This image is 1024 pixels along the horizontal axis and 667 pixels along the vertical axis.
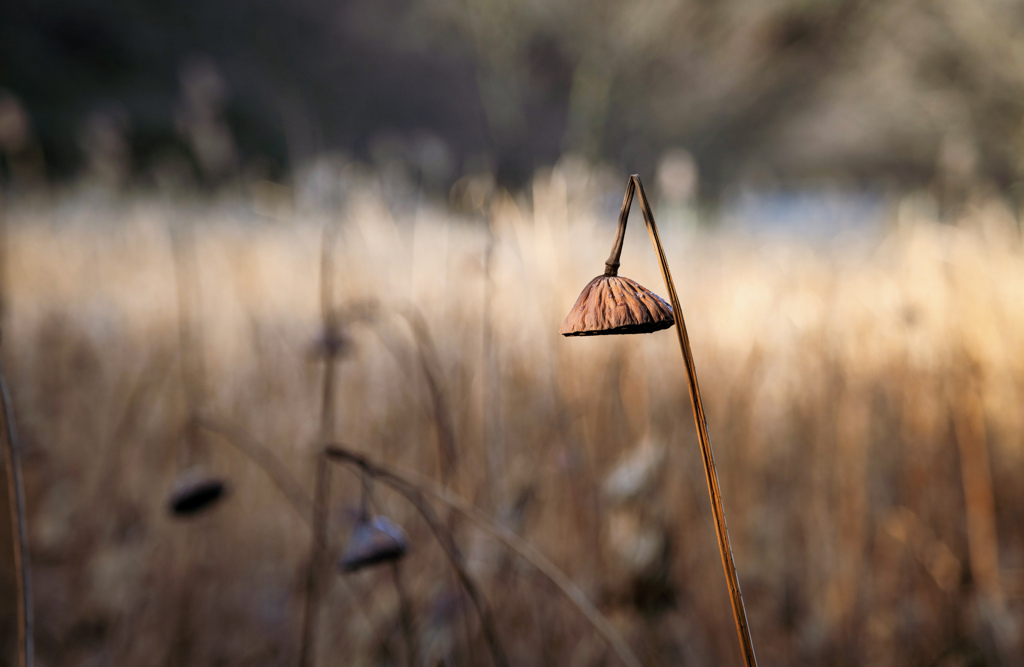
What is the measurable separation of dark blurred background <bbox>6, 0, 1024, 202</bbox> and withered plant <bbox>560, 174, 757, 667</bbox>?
10.5 feet

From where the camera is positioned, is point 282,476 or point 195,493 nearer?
point 195,493

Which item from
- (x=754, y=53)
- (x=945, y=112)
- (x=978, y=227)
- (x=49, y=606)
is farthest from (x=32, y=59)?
(x=945, y=112)

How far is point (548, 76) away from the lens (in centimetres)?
518

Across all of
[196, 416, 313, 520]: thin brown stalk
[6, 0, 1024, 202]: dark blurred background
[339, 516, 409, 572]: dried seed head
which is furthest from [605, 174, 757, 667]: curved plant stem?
[6, 0, 1024, 202]: dark blurred background

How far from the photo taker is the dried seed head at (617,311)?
18 centimetres

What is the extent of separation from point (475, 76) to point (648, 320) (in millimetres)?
4646

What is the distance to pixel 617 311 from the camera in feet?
0.59

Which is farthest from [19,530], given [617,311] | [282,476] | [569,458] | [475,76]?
[475,76]

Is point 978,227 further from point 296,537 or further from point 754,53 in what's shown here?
point 754,53

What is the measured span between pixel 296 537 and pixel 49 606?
32 cm

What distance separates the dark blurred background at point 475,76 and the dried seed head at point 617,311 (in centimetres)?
321

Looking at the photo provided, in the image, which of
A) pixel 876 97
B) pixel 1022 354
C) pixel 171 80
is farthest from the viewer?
pixel 876 97

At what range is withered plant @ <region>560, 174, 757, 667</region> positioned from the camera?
173 mm

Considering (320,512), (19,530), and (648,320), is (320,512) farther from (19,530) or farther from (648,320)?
(648,320)
